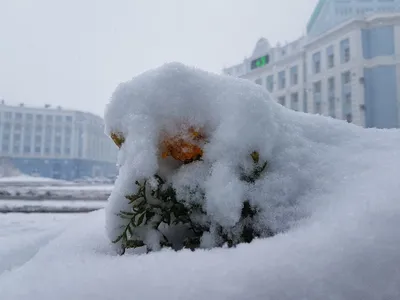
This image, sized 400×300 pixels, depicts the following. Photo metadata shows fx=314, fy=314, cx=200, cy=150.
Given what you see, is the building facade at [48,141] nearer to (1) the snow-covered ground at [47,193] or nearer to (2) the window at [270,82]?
(2) the window at [270,82]

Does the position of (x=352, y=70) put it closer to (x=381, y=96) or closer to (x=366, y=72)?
(x=366, y=72)

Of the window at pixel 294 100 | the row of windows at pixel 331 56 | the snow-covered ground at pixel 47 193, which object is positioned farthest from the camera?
the window at pixel 294 100

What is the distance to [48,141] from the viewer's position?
49.2 m

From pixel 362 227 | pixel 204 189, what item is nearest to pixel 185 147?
pixel 204 189

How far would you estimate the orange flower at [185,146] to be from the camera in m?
1.59

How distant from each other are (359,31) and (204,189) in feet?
81.0

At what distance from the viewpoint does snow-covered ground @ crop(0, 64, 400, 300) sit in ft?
3.09

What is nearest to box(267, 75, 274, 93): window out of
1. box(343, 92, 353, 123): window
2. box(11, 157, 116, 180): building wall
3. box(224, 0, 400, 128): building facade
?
box(224, 0, 400, 128): building facade

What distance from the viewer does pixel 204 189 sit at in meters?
1.54

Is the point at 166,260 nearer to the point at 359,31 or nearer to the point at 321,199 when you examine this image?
the point at 321,199

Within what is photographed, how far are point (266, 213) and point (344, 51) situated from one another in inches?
984

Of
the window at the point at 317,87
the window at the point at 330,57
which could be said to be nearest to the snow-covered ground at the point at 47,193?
the window at the point at 317,87

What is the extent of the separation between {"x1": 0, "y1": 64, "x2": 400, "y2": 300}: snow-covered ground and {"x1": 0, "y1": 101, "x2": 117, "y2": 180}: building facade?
50.3 metres

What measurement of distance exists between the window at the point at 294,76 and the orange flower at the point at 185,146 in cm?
2663
